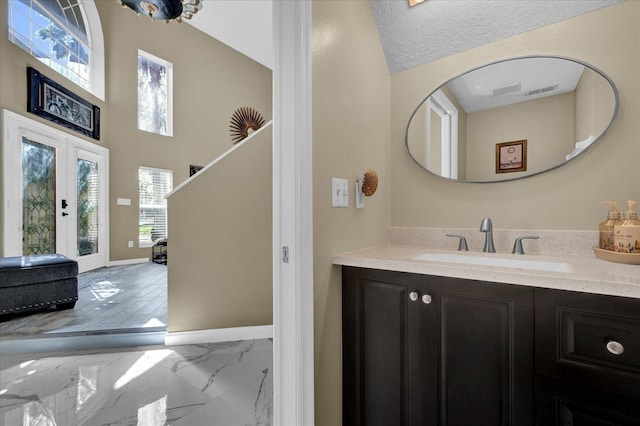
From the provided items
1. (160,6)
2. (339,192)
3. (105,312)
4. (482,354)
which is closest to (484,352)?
(482,354)

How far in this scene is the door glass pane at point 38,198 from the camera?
3.75m

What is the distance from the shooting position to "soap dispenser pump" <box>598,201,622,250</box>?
104 cm

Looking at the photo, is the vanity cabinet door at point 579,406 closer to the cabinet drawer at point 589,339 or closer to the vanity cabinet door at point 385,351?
the cabinet drawer at point 589,339

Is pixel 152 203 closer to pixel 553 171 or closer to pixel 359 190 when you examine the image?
pixel 359 190

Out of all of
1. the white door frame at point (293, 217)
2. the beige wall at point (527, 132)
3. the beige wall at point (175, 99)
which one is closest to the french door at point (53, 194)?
the beige wall at point (175, 99)

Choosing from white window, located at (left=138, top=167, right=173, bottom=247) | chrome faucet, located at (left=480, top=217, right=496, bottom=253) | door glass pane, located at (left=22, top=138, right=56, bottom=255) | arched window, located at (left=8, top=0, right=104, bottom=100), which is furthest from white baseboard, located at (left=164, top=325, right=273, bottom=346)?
arched window, located at (left=8, top=0, right=104, bottom=100)

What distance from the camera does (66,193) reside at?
440 centimetres

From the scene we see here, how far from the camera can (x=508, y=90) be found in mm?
1355

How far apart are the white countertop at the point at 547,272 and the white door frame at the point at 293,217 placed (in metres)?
0.24

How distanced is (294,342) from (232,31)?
6.98 metres

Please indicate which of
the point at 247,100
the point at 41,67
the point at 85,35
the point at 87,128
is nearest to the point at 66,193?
the point at 87,128

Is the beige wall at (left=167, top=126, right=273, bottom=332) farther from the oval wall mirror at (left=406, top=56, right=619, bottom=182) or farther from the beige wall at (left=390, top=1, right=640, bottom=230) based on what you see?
the oval wall mirror at (left=406, top=56, right=619, bottom=182)

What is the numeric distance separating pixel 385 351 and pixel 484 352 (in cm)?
35

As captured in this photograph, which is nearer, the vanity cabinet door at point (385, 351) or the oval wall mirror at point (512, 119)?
the vanity cabinet door at point (385, 351)
